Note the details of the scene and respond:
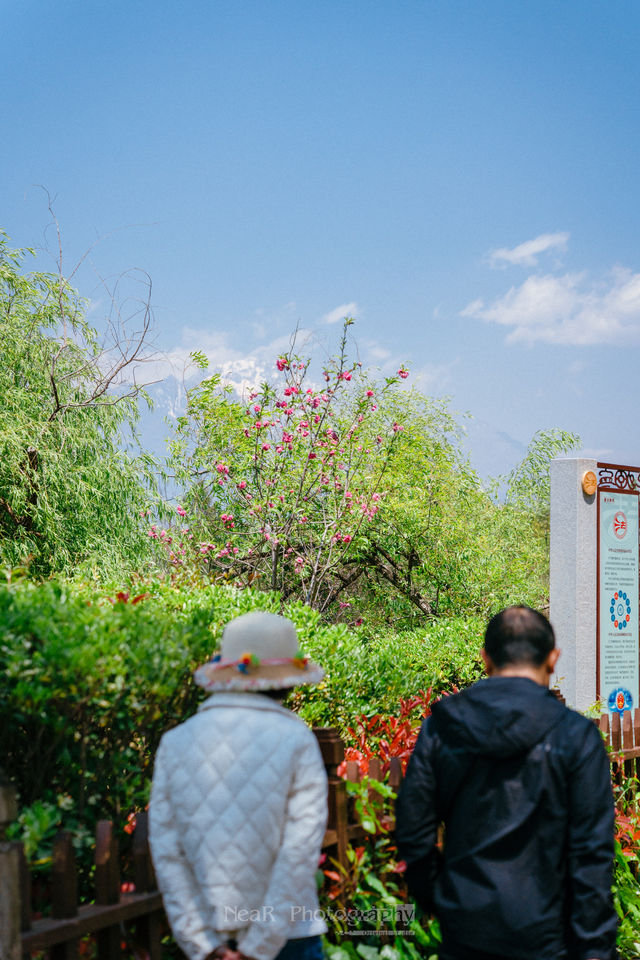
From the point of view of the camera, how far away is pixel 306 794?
2102 millimetres

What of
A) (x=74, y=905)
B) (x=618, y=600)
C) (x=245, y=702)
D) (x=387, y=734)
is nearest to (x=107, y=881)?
(x=74, y=905)

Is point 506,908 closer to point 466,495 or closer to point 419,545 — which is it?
point 419,545

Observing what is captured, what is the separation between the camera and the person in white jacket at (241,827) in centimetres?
205

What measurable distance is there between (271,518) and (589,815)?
802 centimetres

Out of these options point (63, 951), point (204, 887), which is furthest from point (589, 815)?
point (63, 951)

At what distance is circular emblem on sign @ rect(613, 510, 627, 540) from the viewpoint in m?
7.11

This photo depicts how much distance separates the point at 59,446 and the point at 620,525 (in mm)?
6266

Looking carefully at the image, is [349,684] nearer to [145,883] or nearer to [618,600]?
[145,883]

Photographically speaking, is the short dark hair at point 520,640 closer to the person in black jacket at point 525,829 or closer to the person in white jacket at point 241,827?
the person in black jacket at point 525,829

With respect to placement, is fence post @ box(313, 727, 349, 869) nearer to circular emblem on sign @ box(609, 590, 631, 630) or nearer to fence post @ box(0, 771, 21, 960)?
fence post @ box(0, 771, 21, 960)

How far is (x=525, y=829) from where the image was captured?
2.18 m

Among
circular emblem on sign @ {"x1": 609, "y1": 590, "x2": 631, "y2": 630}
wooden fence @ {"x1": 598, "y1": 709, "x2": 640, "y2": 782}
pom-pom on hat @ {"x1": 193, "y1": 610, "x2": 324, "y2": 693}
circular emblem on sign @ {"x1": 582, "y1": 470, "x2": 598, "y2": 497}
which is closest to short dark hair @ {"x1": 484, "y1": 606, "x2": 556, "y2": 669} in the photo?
pom-pom on hat @ {"x1": 193, "y1": 610, "x2": 324, "y2": 693}

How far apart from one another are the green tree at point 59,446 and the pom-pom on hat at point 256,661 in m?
6.85

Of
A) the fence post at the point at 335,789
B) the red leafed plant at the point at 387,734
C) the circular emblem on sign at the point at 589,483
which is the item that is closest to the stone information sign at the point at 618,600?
the circular emblem on sign at the point at 589,483
